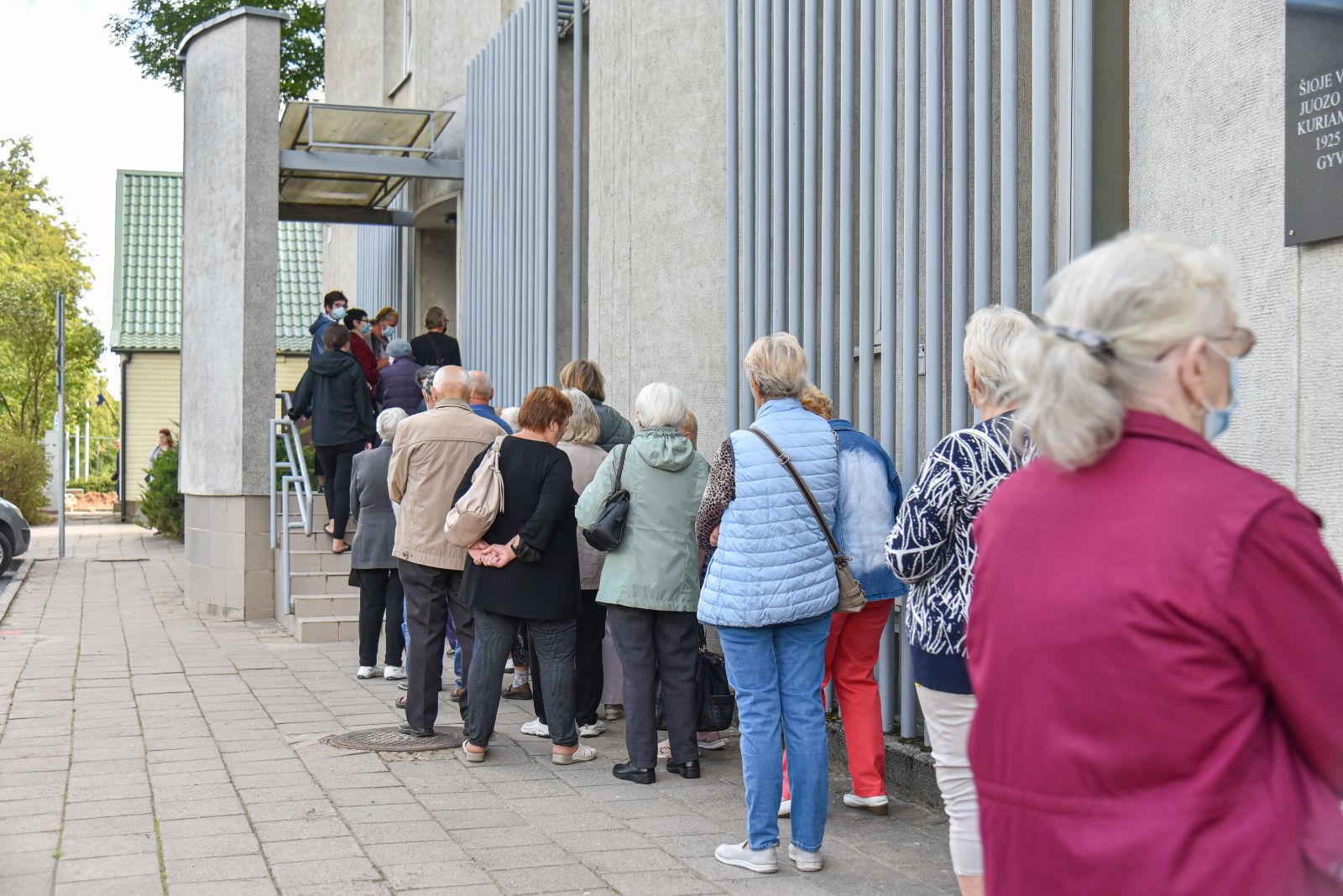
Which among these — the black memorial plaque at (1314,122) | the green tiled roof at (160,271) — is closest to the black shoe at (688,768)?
the black memorial plaque at (1314,122)

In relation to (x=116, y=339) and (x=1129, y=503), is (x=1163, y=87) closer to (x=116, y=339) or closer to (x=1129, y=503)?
(x=1129, y=503)

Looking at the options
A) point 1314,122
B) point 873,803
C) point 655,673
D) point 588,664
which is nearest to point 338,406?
point 588,664

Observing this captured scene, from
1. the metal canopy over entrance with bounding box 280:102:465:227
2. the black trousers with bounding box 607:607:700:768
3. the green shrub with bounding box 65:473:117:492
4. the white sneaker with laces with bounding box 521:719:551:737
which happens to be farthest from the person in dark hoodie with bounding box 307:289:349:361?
the green shrub with bounding box 65:473:117:492

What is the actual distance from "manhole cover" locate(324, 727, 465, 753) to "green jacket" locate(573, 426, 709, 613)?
1.49 metres

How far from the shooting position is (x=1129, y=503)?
1.84 m

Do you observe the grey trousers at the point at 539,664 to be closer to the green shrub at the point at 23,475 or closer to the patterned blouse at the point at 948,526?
the patterned blouse at the point at 948,526

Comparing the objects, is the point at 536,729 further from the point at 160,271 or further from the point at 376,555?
the point at 160,271

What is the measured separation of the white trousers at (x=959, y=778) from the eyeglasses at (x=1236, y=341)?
6.95 feet

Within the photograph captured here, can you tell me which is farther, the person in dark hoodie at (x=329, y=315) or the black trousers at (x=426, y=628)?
the person in dark hoodie at (x=329, y=315)

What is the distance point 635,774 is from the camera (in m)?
6.38

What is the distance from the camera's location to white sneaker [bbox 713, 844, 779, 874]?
16.2 feet

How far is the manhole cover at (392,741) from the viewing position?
23.2 feet

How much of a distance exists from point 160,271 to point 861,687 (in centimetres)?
3303

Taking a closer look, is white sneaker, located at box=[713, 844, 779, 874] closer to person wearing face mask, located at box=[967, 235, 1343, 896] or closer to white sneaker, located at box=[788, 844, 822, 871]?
white sneaker, located at box=[788, 844, 822, 871]
